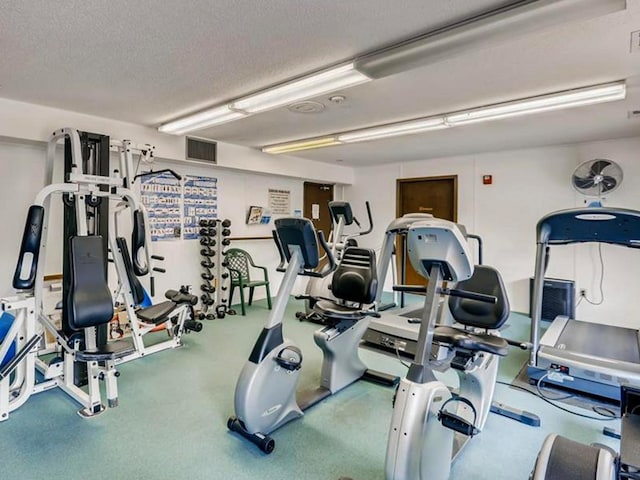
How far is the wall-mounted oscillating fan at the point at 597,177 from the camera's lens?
427 centimetres

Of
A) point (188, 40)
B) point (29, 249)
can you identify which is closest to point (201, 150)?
point (29, 249)

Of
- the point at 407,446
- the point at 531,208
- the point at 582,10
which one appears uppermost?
the point at 582,10

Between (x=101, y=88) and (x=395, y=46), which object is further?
(x=101, y=88)

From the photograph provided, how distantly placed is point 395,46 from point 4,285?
4023 mm

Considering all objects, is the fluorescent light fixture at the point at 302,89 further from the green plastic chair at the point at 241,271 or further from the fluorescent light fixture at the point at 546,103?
the green plastic chair at the point at 241,271

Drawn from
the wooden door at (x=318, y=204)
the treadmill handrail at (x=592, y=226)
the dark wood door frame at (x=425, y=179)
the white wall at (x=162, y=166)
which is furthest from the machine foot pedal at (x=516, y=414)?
the wooden door at (x=318, y=204)

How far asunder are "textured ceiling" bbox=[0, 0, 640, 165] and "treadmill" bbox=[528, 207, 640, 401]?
3.26 ft

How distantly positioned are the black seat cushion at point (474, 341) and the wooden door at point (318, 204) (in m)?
4.78

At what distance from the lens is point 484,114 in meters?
3.34

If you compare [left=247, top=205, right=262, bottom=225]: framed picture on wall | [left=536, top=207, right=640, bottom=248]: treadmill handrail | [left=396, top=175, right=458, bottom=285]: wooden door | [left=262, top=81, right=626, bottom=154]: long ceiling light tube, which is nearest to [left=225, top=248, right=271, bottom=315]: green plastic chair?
[left=247, top=205, right=262, bottom=225]: framed picture on wall

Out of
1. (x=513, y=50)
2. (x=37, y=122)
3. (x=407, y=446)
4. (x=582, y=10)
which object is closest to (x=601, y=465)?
(x=407, y=446)

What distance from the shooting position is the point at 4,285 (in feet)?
11.6

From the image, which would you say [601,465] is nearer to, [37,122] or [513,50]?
[513,50]

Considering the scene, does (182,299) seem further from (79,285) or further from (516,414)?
(516,414)
